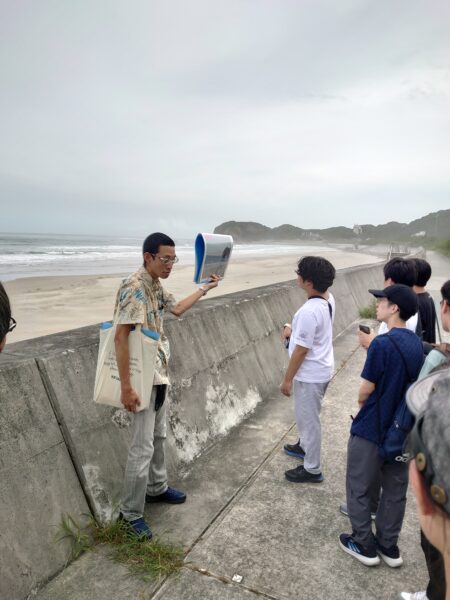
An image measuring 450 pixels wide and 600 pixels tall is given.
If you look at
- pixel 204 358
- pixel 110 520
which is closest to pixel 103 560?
pixel 110 520

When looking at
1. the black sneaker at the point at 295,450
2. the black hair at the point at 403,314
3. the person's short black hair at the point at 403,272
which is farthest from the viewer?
the black sneaker at the point at 295,450

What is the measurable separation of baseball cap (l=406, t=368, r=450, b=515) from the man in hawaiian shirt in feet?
6.35

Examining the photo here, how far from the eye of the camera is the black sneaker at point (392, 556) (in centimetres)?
258

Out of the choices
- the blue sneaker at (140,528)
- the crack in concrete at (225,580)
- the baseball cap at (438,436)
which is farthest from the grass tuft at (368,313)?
the baseball cap at (438,436)

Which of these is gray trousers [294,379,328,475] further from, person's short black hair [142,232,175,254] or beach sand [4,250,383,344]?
beach sand [4,250,383,344]

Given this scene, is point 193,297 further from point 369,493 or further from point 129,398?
point 369,493

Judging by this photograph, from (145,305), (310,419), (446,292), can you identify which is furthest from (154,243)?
(310,419)

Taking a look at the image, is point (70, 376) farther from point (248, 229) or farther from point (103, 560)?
point (248, 229)

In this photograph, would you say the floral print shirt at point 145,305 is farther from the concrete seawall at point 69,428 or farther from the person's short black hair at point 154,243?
the concrete seawall at point 69,428

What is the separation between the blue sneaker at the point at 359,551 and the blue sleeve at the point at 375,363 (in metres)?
1.03

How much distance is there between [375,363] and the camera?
2537 millimetres

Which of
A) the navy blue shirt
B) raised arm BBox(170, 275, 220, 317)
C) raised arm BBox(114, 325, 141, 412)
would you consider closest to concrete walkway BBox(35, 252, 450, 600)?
the navy blue shirt

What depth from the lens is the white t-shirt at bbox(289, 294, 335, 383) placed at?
3.41m

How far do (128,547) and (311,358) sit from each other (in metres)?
1.89
